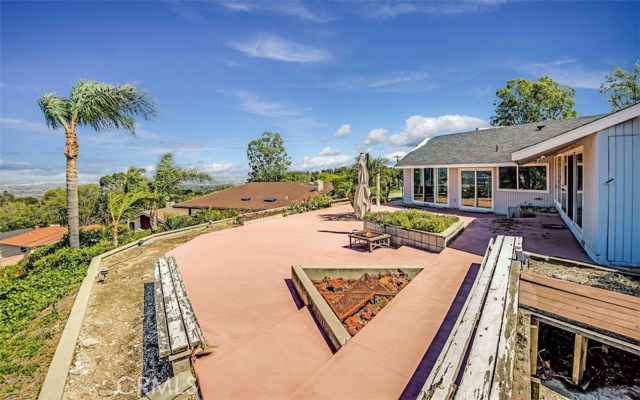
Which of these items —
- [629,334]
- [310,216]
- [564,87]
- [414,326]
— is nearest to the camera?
[629,334]

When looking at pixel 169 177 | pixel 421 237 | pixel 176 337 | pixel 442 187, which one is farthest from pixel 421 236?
pixel 169 177

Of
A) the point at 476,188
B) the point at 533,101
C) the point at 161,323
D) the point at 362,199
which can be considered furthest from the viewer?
the point at 533,101

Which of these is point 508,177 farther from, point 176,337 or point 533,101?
point 533,101

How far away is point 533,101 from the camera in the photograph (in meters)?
30.7

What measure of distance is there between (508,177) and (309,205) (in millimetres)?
10588

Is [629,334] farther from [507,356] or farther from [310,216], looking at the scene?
[310,216]

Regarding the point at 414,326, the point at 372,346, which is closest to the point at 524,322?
the point at 414,326

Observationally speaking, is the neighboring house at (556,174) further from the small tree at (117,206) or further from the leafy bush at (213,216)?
the small tree at (117,206)

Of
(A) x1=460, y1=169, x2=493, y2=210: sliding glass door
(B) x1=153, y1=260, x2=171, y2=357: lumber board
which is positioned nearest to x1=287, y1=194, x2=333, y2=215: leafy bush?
(A) x1=460, y1=169, x2=493, y2=210: sliding glass door

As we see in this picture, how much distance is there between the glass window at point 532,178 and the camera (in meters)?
13.1

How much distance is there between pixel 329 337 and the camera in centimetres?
388

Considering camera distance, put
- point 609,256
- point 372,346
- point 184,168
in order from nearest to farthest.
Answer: point 372,346 → point 609,256 → point 184,168

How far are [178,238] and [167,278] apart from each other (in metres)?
7.54

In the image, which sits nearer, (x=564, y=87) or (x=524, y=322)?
(x=524, y=322)
